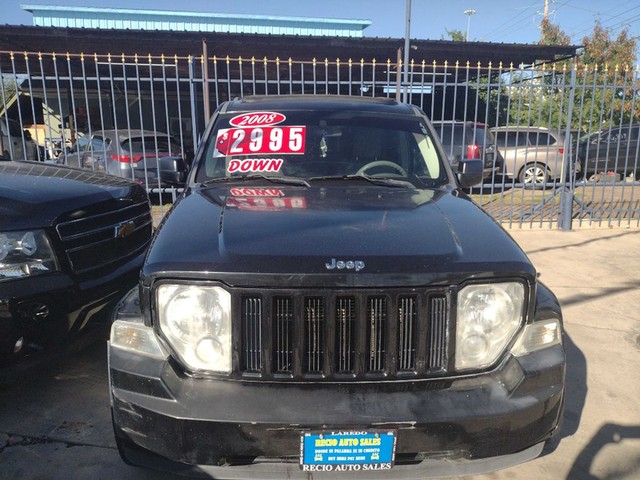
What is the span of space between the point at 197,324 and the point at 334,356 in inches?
22.0

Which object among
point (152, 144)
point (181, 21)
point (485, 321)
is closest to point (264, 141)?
point (485, 321)

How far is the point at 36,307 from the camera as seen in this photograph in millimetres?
2877

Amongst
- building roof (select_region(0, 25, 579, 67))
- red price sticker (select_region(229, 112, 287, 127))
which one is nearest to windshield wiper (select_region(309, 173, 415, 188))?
red price sticker (select_region(229, 112, 287, 127))

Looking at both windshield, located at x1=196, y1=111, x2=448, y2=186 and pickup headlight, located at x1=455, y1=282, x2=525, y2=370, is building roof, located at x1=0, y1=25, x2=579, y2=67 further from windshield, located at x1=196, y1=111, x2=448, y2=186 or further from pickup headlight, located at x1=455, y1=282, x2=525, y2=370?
pickup headlight, located at x1=455, y1=282, x2=525, y2=370

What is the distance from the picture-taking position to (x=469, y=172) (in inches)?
152

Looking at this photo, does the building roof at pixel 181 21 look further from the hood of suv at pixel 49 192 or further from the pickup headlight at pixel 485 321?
the pickup headlight at pixel 485 321

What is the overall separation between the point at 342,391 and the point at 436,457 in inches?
17.5

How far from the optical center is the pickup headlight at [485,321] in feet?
7.00

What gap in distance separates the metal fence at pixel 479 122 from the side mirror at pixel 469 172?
230cm

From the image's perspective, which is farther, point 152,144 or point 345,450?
point 152,144

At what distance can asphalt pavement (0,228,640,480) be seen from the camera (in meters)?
2.69

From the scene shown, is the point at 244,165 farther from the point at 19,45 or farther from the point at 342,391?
the point at 19,45

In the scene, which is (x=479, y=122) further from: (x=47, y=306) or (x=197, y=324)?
(x=197, y=324)

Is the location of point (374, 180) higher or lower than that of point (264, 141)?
lower
